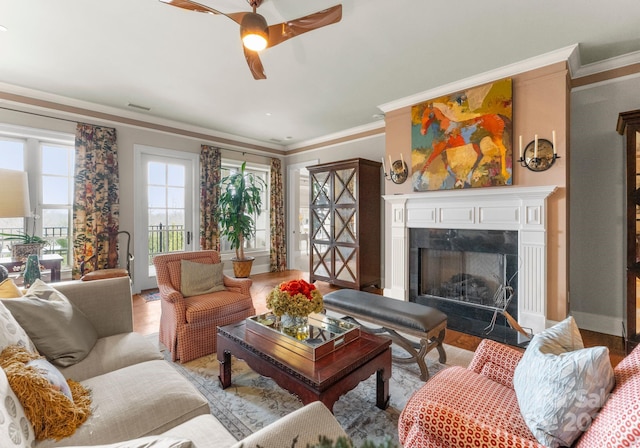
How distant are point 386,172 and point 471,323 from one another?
216 centimetres

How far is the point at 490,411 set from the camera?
46.8 inches

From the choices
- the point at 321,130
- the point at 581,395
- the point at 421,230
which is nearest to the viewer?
the point at 581,395

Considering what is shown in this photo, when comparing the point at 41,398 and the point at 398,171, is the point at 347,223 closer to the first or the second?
the point at 398,171

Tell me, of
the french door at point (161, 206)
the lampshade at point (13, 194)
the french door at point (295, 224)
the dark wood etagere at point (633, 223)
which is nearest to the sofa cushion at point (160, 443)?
the lampshade at point (13, 194)

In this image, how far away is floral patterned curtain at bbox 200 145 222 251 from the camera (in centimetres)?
519

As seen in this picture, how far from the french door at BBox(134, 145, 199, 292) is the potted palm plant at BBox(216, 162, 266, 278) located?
0.48 m

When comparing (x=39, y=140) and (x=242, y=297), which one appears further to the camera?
(x=39, y=140)

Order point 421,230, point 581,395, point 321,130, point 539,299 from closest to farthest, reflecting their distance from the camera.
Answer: point 581,395 < point 539,299 < point 421,230 < point 321,130

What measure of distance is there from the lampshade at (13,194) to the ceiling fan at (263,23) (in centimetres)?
153

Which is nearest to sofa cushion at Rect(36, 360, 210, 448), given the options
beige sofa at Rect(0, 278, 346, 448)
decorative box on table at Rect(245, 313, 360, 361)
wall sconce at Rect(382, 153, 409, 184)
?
beige sofa at Rect(0, 278, 346, 448)

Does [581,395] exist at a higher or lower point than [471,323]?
higher

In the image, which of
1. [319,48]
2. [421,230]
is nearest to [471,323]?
[421,230]

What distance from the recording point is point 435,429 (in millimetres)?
993

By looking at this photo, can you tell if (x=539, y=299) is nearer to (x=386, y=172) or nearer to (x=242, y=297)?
(x=386, y=172)
